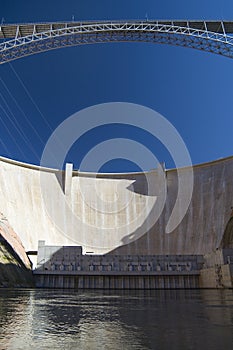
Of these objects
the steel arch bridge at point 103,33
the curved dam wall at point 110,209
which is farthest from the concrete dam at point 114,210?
the steel arch bridge at point 103,33

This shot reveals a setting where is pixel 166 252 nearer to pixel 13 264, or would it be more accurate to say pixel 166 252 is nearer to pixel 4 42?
pixel 13 264

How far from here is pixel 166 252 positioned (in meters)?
34.2

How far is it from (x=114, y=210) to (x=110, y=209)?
53cm

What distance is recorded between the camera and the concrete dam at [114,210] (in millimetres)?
32969

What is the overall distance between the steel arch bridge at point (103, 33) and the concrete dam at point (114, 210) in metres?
16.7

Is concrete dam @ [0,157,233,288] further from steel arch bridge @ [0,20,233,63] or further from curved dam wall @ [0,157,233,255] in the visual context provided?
steel arch bridge @ [0,20,233,63]

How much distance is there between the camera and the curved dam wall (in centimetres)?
3322

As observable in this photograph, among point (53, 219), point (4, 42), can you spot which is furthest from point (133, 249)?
point (4, 42)

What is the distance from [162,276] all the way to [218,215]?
12.2m

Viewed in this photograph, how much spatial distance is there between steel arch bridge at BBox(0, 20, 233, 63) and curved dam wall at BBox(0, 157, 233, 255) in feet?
54.9

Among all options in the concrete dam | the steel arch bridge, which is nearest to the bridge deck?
the steel arch bridge

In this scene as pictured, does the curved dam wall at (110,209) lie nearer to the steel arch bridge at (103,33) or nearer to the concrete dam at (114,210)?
the concrete dam at (114,210)

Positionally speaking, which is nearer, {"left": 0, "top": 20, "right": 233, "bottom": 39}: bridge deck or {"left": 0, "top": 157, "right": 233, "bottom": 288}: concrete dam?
{"left": 0, "top": 20, "right": 233, "bottom": 39}: bridge deck

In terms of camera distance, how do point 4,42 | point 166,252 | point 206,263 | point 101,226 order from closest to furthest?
1. point 4,42
2. point 206,263
3. point 166,252
4. point 101,226
